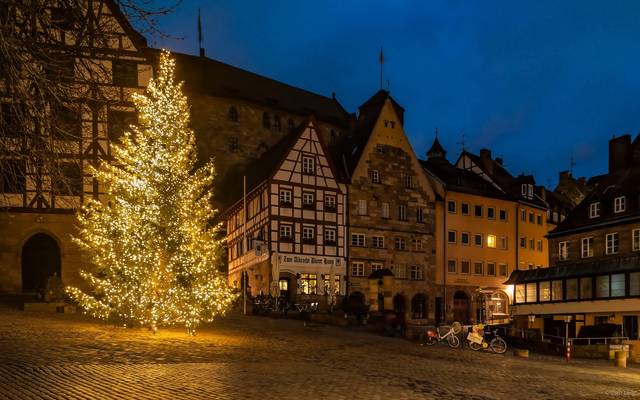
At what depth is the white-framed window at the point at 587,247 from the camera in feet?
150

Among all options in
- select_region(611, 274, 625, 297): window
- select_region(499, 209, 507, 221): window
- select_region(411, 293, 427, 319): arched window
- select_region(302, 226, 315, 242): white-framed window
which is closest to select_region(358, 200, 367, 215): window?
select_region(302, 226, 315, 242): white-framed window

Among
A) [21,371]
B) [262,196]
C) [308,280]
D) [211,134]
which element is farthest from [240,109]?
[21,371]

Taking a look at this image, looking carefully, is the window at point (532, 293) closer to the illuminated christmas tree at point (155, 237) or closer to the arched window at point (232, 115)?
the illuminated christmas tree at point (155, 237)

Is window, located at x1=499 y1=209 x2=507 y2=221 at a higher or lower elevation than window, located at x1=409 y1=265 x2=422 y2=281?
higher

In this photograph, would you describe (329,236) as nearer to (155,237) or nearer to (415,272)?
(415,272)

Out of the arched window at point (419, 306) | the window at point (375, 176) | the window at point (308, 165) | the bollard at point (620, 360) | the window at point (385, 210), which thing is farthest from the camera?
the arched window at point (419, 306)

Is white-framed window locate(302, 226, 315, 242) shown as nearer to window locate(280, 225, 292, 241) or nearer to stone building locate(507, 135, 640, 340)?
window locate(280, 225, 292, 241)

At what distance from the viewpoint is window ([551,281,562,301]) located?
4547 centimetres

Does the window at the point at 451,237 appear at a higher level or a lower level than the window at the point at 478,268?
higher

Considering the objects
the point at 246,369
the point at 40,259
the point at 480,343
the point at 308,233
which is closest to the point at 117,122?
the point at 246,369

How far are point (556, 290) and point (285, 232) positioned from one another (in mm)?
18327

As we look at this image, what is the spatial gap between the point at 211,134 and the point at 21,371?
51176mm

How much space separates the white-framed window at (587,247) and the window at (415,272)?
11.9 metres

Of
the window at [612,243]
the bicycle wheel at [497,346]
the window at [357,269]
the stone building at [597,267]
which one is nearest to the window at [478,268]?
the stone building at [597,267]
